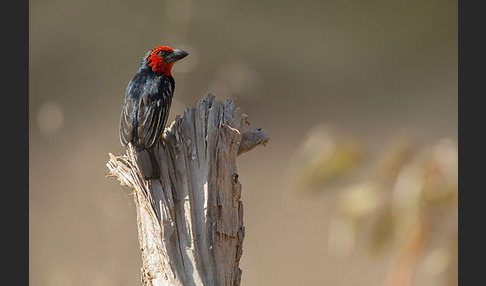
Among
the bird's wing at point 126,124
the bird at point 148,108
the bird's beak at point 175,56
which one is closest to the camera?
the bird at point 148,108

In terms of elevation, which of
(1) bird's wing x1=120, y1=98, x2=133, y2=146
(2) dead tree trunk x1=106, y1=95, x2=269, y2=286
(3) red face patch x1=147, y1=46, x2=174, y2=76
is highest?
(3) red face patch x1=147, y1=46, x2=174, y2=76

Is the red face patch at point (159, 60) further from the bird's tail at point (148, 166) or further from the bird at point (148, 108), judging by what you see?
the bird's tail at point (148, 166)

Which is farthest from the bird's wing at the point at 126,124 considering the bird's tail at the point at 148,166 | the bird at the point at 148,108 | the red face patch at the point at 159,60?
the red face patch at the point at 159,60

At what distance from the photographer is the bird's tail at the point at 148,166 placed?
9.96 ft

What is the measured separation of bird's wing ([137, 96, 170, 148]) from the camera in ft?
10.1

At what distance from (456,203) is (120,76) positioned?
3335 mm

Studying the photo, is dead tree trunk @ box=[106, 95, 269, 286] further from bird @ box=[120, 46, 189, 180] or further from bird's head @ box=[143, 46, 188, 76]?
bird's head @ box=[143, 46, 188, 76]

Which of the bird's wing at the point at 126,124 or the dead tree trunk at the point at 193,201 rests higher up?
the bird's wing at the point at 126,124

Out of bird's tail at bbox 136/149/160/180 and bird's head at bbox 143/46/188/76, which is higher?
bird's head at bbox 143/46/188/76

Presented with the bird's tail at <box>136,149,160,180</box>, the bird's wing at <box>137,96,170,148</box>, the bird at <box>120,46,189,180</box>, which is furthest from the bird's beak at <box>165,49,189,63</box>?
the bird's tail at <box>136,149,160,180</box>

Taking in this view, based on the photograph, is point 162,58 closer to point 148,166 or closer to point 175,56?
point 175,56

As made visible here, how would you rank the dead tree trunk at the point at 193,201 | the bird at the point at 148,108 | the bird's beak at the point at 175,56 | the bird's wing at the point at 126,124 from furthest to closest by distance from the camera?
the bird's beak at the point at 175,56
the bird's wing at the point at 126,124
the bird at the point at 148,108
the dead tree trunk at the point at 193,201

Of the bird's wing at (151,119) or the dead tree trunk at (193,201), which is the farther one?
the bird's wing at (151,119)

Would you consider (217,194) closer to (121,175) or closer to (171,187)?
(171,187)
